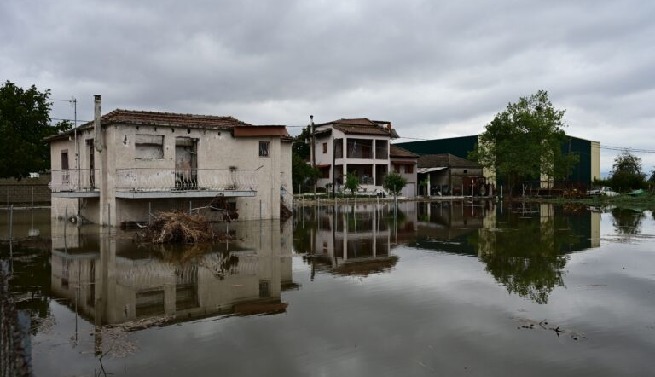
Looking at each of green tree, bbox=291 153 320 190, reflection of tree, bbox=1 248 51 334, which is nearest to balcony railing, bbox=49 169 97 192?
reflection of tree, bbox=1 248 51 334

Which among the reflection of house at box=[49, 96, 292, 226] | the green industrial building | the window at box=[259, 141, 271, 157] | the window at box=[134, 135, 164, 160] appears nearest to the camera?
the reflection of house at box=[49, 96, 292, 226]

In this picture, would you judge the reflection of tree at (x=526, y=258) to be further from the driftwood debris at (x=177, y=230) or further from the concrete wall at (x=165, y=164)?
the concrete wall at (x=165, y=164)

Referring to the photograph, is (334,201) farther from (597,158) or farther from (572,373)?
(597,158)

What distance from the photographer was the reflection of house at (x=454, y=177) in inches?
2532

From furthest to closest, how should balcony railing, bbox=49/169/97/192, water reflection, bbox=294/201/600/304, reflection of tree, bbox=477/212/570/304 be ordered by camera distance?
balcony railing, bbox=49/169/97/192 → water reflection, bbox=294/201/600/304 → reflection of tree, bbox=477/212/570/304

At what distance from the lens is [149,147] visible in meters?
23.0

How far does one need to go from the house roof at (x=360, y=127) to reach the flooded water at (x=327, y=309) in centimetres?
3857

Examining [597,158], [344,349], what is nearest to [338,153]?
[597,158]

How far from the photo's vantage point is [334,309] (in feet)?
29.0

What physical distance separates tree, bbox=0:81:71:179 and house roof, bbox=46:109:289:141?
12.4 metres

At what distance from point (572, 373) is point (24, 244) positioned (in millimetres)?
16607

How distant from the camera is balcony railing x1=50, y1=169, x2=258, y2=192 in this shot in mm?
22094

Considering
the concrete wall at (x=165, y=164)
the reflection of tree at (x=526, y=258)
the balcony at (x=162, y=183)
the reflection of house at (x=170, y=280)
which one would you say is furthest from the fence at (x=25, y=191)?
the reflection of tree at (x=526, y=258)

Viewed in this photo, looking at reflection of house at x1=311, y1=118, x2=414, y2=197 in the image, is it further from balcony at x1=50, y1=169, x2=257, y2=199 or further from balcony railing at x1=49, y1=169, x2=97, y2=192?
balcony railing at x1=49, y1=169, x2=97, y2=192
